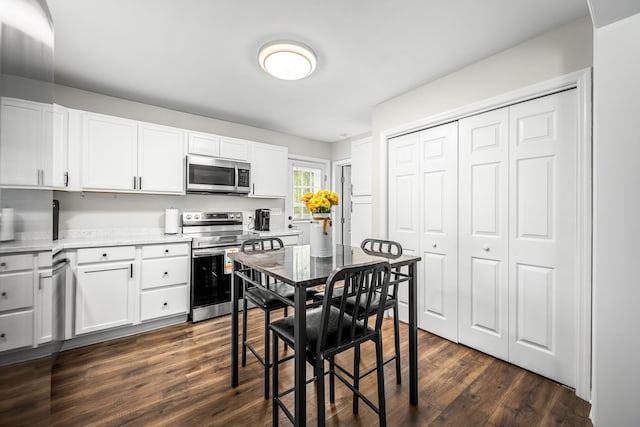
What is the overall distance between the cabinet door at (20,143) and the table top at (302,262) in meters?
0.96

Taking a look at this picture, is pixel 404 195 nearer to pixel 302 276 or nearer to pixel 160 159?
pixel 302 276

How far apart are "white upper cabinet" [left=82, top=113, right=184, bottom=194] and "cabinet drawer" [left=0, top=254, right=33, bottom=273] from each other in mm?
2403

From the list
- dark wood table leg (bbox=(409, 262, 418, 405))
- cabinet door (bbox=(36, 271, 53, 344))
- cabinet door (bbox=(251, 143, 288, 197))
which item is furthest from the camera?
cabinet door (bbox=(251, 143, 288, 197))

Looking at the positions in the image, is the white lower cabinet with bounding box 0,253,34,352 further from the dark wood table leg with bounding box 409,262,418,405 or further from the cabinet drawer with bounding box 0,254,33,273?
the dark wood table leg with bounding box 409,262,418,405

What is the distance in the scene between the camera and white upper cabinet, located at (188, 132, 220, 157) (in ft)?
11.0

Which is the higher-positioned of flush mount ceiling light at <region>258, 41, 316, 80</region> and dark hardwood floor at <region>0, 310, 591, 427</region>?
flush mount ceiling light at <region>258, 41, 316, 80</region>

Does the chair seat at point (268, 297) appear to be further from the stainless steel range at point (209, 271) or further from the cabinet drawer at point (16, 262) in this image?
the stainless steel range at point (209, 271)

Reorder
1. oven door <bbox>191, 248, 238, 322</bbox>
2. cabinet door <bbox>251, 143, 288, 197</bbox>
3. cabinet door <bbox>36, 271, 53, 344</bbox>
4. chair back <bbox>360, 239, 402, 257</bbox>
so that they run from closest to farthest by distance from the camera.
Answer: cabinet door <bbox>36, 271, 53, 344</bbox>
chair back <bbox>360, 239, 402, 257</bbox>
oven door <bbox>191, 248, 238, 322</bbox>
cabinet door <bbox>251, 143, 288, 197</bbox>

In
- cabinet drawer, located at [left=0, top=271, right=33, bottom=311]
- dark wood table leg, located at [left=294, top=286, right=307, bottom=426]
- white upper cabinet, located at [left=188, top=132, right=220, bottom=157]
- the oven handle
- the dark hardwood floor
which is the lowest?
the dark hardwood floor

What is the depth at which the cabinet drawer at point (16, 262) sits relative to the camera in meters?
0.70

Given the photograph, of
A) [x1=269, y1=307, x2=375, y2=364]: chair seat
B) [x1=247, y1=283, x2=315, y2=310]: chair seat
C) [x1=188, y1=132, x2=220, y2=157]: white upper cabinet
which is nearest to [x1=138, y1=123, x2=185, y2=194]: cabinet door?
[x1=188, y1=132, x2=220, y2=157]: white upper cabinet

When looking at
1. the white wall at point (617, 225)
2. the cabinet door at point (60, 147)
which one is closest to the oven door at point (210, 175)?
the cabinet door at point (60, 147)

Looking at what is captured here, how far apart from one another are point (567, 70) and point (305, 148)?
3.65 meters

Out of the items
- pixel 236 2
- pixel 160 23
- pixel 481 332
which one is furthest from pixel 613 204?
pixel 160 23
